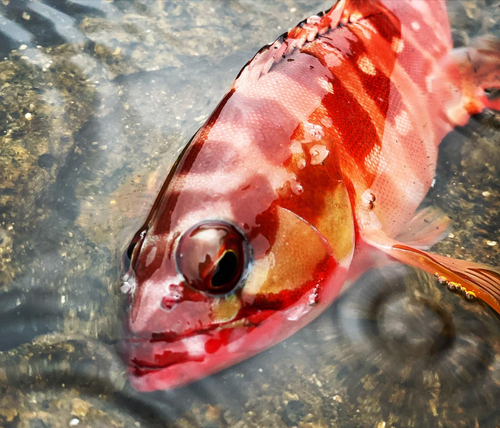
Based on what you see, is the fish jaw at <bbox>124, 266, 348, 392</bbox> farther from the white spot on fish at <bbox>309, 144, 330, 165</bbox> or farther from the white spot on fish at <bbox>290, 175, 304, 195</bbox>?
the white spot on fish at <bbox>309, 144, 330, 165</bbox>

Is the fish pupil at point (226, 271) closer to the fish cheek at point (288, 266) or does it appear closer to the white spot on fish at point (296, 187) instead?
the fish cheek at point (288, 266)

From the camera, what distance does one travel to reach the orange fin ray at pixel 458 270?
2.00 m

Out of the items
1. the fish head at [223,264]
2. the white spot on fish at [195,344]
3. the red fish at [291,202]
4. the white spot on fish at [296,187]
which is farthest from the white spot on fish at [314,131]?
the white spot on fish at [195,344]

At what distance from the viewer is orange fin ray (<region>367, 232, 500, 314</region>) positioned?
2002 millimetres

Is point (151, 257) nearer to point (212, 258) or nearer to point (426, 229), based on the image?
point (212, 258)

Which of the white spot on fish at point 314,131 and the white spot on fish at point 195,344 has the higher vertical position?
the white spot on fish at point 314,131

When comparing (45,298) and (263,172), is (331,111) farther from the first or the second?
(45,298)

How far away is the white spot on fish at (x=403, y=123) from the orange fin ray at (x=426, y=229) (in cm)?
44

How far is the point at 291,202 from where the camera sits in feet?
6.72

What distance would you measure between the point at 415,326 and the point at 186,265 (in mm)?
1122

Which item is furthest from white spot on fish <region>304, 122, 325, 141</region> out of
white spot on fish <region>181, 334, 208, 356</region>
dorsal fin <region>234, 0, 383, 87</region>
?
white spot on fish <region>181, 334, 208, 356</region>

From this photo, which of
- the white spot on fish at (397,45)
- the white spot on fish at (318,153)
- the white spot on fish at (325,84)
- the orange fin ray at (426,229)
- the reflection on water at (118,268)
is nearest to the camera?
the reflection on water at (118,268)

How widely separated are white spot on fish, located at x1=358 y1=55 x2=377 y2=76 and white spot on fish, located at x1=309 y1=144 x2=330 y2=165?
2.02 feet

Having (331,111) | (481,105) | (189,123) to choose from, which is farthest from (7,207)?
(481,105)
